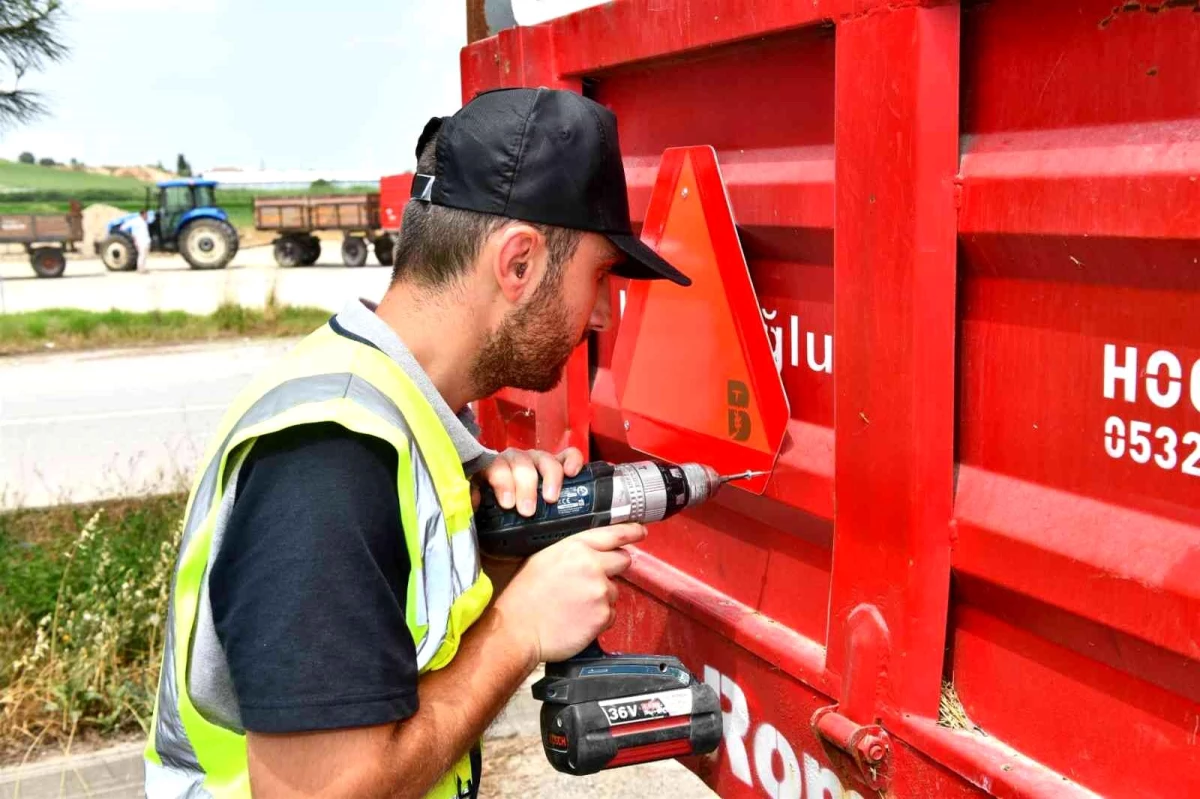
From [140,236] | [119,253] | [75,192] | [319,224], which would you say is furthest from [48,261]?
[75,192]

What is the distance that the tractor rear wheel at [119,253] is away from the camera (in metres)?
29.4

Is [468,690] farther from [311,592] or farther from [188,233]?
[188,233]

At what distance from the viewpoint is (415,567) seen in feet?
4.92

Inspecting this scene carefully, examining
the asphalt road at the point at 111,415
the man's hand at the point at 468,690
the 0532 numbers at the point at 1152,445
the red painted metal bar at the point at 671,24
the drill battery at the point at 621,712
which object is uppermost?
the red painted metal bar at the point at 671,24

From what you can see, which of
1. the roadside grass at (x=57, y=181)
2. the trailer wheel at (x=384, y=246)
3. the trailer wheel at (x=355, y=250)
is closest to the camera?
the trailer wheel at (x=384, y=246)

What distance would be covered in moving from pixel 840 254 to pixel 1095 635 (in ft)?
1.96

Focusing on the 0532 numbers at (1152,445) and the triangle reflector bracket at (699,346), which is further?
the triangle reflector bracket at (699,346)

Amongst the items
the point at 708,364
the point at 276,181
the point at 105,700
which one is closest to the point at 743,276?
the point at 708,364

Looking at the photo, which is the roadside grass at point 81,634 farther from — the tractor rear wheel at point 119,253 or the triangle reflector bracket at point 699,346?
the tractor rear wheel at point 119,253

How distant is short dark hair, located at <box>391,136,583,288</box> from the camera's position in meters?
1.71

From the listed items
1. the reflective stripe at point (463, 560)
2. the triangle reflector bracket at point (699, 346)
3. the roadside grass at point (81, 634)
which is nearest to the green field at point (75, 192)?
the roadside grass at point (81, 634)

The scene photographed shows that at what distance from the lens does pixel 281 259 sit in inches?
1277

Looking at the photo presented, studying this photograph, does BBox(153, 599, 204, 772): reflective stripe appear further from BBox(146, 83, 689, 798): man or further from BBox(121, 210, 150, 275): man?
BBox(121, 210, 150, 275): man

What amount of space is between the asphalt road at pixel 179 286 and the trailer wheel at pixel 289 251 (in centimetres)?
30
